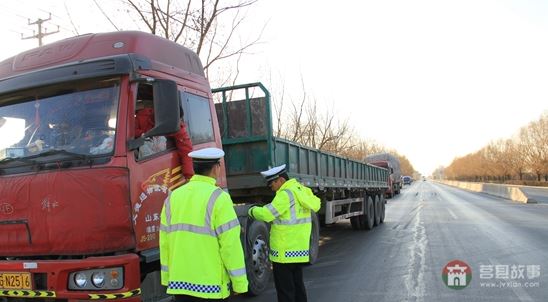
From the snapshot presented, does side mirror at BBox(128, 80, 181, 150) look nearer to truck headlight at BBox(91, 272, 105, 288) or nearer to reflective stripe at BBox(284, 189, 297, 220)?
truck headlight at BBox(91, 272, 105, 288)

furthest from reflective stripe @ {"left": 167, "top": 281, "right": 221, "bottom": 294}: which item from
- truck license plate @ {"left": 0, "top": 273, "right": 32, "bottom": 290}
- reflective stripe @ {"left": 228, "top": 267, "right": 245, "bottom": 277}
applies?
truck license plate @ {"left": 0, "top": 273, "right": 32, "bottom": 290}

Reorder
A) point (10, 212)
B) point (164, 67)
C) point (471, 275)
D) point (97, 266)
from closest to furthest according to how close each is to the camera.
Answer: point (97, 266)
point (10, 212)
point (164, 67)
point (471, 275)

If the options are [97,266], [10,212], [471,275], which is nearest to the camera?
[97,266]

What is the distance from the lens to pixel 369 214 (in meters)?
14.9

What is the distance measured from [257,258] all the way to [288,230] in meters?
1.73

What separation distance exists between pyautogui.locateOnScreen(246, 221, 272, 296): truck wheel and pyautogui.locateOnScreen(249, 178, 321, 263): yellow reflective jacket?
127 centimetres

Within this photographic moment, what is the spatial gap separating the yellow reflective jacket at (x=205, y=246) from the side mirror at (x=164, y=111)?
86 centimetres

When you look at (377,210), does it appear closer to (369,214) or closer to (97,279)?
(369,214)

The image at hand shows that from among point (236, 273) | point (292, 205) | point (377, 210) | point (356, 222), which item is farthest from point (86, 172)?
point (377, 210)

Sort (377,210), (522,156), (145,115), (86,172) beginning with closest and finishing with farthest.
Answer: (86,172) → (145,115) → (377,210) → (522,156)

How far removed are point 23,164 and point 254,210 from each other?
2.14m

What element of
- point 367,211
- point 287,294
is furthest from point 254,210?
point 367,211

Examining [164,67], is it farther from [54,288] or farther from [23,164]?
[54,288]

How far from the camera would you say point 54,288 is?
376 cm
